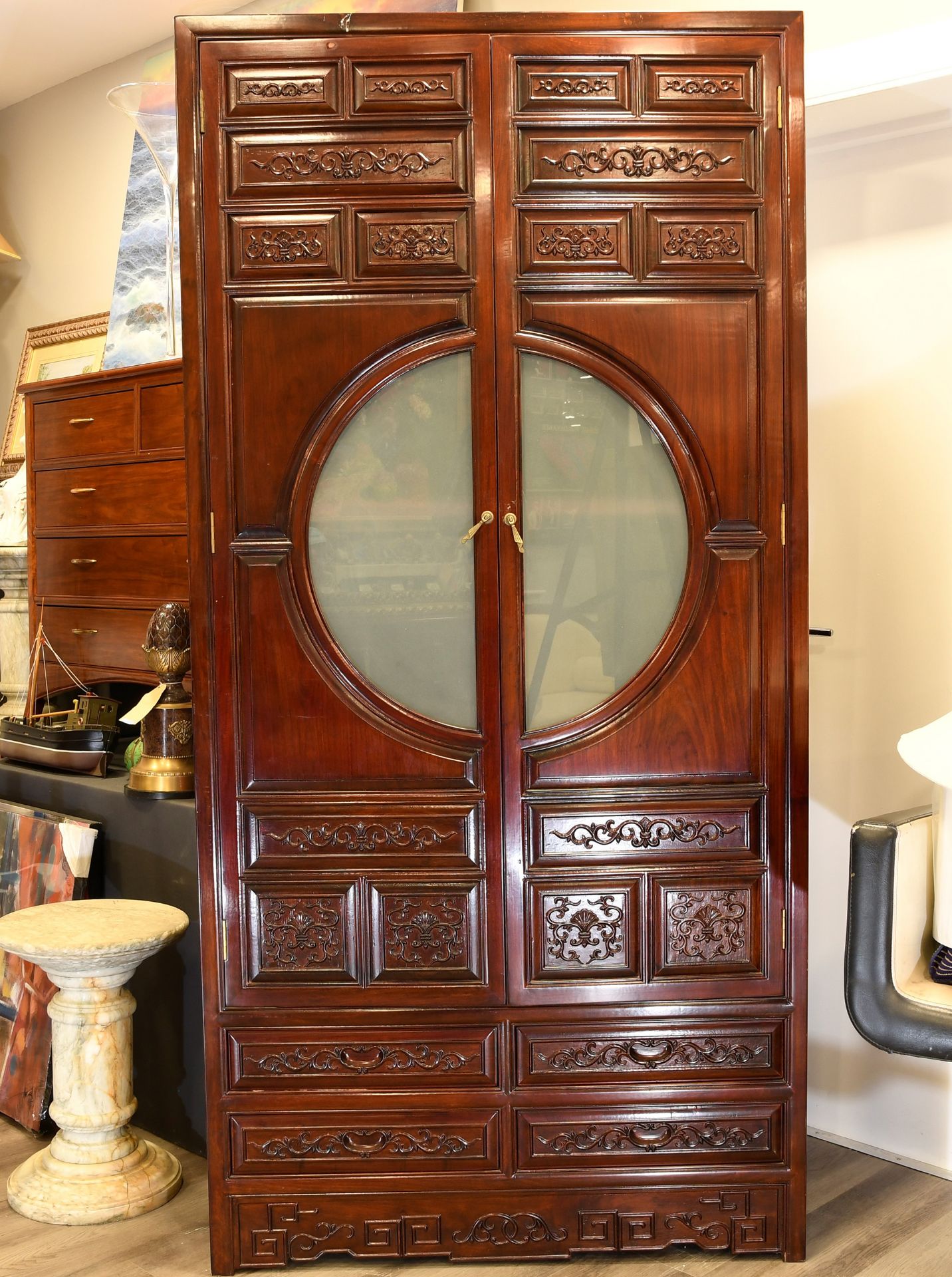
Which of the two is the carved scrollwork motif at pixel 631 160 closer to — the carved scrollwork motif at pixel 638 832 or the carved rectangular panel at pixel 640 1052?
the carved scrollwork motif at pixel 638 832

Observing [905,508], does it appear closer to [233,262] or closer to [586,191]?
[586,191]

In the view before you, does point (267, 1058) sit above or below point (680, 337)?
below

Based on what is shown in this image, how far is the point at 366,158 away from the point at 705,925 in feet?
5.14

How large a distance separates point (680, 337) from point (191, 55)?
3.39 feet

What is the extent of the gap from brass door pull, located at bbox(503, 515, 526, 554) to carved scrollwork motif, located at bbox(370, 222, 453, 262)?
0.49 meters

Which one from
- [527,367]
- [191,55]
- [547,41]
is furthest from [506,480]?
[191,55]

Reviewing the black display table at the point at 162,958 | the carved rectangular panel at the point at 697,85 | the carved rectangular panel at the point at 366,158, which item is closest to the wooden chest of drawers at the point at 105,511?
the black display table at the point at 162,958

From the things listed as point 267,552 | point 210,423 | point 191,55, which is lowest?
point 267,552

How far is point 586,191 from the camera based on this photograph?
226cm

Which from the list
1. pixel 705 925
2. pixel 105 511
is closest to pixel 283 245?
pixel 105 511

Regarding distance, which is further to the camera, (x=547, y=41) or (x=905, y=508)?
(x=905, y=508)

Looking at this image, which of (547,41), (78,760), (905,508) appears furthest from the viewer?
(78,760)

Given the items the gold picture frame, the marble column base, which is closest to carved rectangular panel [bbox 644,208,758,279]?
the marble column base

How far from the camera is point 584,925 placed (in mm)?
2344
